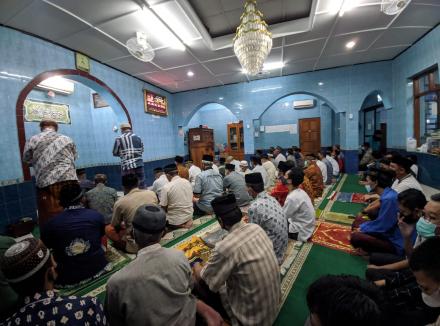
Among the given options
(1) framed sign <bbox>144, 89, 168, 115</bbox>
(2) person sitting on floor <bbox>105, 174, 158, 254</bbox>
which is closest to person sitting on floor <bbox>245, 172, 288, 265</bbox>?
(2) person sitting on floor <bbox>105, 174, 158, 254</bbox>

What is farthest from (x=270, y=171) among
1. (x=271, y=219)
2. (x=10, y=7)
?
(x=10, y=7)

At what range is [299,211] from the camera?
275cm

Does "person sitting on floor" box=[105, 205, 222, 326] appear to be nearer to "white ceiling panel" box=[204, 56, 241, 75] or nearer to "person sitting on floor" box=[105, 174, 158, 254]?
"person sitting on floor" box=[105, 174, 158, 254]

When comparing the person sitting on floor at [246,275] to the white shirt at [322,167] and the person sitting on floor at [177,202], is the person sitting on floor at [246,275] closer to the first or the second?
the person sitting on floor at [177,202]

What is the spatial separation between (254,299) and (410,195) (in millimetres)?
1498

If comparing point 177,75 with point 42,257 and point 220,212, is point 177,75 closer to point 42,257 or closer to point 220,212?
point 220,212

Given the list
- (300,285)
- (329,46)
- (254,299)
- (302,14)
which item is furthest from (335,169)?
(254,299)

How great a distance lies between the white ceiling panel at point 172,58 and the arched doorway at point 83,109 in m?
1.43

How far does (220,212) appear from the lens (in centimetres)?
145

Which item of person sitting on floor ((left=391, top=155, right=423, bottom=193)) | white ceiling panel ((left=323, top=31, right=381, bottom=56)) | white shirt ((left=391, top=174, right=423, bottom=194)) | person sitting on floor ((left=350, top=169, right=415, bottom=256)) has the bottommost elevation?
person sitting on floor ((left=350, top=169, right=415, bottom=256))

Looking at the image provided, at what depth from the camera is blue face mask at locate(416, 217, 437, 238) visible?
148 cm

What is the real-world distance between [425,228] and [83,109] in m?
7.30

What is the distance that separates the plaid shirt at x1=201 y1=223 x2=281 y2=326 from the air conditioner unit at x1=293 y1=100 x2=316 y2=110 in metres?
9.16

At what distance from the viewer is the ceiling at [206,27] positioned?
3.12 m
